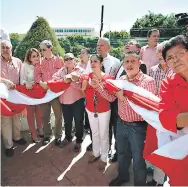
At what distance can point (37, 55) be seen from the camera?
4480 millimetres

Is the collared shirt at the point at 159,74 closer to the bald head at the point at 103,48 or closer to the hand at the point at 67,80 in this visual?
the bald head at the point at 103,48

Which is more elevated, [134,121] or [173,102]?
[173,102]

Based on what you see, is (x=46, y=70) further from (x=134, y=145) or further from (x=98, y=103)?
(x=134, y=145)

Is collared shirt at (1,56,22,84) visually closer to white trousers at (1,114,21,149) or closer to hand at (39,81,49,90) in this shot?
hand at (39,81,49,90)

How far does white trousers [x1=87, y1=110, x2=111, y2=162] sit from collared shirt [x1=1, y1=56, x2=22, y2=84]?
152 cm

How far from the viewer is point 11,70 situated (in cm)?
430

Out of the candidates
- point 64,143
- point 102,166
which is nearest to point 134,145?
point 102,166

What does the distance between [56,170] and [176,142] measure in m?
2.20

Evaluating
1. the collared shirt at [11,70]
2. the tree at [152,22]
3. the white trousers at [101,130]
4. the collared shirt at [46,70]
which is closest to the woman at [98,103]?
the white trousers at [101,130]

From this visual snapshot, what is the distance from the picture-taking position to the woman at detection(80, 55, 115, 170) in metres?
3.55

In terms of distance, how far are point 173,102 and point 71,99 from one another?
2.40 m

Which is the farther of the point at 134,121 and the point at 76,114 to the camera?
the point at 76,114

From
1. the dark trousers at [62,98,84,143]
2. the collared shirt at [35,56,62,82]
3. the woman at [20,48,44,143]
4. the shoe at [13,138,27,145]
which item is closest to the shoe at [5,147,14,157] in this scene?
the shoe at [13,138,27,145]

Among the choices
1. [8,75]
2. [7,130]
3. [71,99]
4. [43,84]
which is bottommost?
[7,130]
